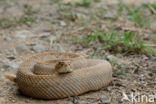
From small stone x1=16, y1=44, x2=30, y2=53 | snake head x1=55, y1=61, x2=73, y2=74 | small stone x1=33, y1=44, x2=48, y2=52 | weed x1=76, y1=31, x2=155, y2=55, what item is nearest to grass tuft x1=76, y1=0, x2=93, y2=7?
weed x1=76, y1=31, x2=155, y2=55

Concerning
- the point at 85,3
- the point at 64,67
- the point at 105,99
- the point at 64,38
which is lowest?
the point at 105,99

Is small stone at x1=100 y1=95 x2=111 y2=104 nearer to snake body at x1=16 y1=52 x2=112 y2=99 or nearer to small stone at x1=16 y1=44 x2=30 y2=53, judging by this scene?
snake body at x1=16 y1=52 x2=112 y2=99

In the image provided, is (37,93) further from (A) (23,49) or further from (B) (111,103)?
(A) (23,49)

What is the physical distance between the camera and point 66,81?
6422 millimetres

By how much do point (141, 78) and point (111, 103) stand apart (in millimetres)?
1114

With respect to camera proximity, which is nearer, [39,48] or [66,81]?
[66,81]

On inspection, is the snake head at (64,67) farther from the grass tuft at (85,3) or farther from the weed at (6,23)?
the grass tuft at (85,3)

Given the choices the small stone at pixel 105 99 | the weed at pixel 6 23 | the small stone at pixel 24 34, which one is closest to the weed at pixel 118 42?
the small stone at pixel 24 34

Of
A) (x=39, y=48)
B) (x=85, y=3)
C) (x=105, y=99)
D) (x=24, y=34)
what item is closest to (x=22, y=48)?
(x=39, y=48)

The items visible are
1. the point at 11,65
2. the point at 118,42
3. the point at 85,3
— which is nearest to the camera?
the point at 11,65

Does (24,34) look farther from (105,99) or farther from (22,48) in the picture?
(105,99)

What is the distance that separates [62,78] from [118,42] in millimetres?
2554

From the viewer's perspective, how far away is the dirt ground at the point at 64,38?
6770 millimetres

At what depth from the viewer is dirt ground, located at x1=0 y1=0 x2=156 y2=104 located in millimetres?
6770
